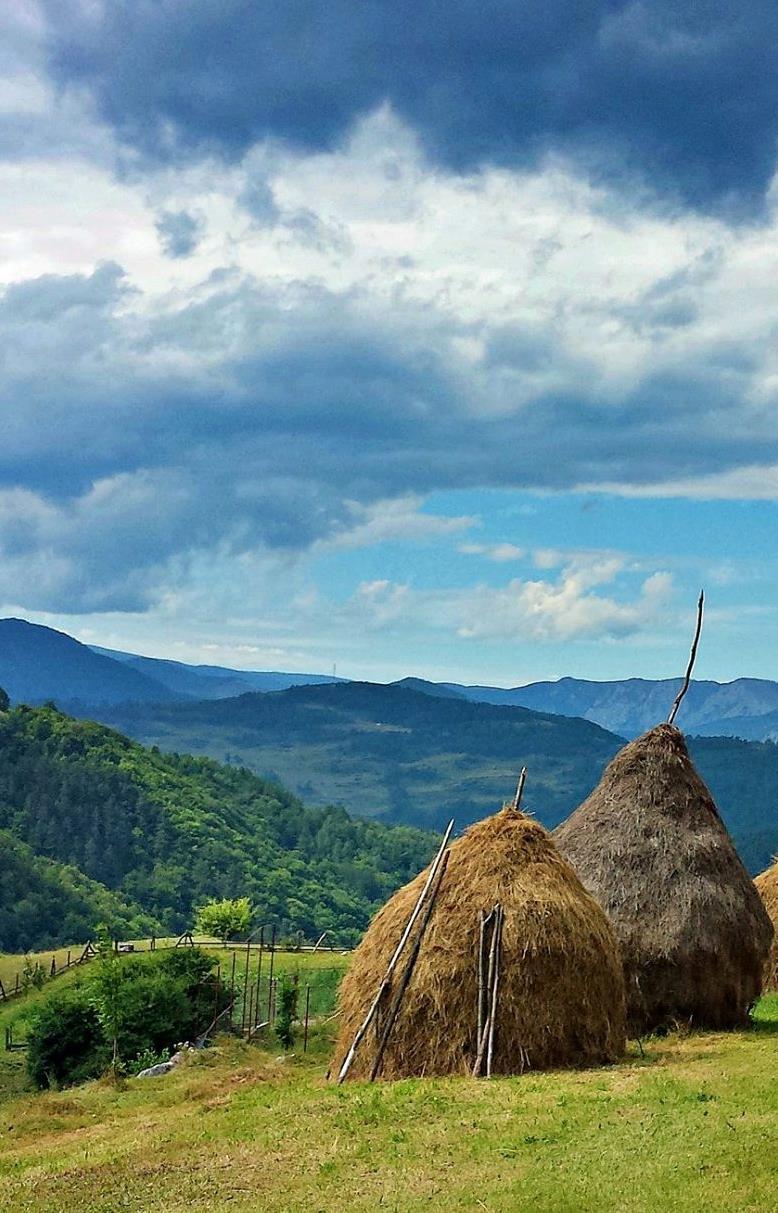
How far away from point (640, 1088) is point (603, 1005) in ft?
11.8

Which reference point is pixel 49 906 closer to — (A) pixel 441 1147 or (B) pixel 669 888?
(B) pixel 669 888

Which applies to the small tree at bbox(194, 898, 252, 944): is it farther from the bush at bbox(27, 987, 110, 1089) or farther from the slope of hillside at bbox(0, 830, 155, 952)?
the slope of hillside at bbox(0, 830, 155, 952)

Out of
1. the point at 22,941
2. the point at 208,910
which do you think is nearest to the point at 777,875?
the point at 208,910

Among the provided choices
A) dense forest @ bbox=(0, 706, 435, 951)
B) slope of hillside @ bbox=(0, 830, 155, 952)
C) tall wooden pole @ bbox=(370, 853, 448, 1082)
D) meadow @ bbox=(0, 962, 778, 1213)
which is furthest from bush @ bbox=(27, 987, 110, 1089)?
dense forest @ bbox=(0, 706, 435, 951)

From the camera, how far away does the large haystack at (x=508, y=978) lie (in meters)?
20.3

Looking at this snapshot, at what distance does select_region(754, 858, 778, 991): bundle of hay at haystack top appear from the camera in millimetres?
32125

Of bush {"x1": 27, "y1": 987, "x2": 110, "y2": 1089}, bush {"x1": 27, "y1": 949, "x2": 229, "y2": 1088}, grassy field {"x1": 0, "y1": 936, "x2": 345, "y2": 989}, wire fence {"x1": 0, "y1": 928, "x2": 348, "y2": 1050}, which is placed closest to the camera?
bush {"x1": 27, "y1": 949, "x2": 229, "y2": 1088}

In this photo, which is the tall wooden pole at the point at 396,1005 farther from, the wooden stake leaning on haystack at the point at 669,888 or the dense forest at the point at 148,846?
the dense forest at the point at 148,846

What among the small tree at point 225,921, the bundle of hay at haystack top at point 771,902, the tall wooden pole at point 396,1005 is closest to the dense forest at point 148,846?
the small tree at point 225,921

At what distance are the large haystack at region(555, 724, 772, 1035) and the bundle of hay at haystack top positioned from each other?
6.37 metres

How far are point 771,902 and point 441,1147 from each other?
836 inches

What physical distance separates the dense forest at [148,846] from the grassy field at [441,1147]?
11012 cm

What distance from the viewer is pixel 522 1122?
16.2m

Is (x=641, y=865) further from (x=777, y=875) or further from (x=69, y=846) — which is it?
(x=69, y=846)
